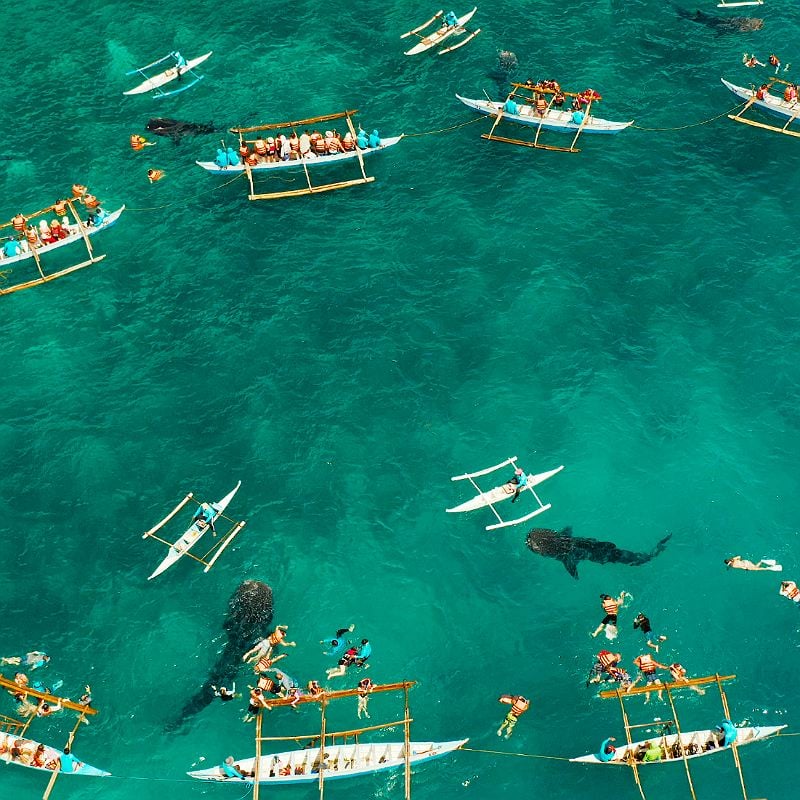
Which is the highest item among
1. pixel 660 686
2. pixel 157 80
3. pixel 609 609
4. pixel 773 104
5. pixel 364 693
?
pixel 157 80

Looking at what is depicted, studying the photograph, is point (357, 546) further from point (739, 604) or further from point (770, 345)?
point (770, 345)

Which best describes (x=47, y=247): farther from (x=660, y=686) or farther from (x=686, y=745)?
(x=686, y=745)

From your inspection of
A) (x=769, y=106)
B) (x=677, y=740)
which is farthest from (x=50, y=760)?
(x=769, y=106)

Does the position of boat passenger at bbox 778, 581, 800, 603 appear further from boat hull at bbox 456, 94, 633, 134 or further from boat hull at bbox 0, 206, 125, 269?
boat hull at bbox 0, 206, 125, 269

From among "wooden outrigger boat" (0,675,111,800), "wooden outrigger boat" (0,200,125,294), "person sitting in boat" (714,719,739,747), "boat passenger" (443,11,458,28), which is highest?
"boat passenger" (443,11,458,28)

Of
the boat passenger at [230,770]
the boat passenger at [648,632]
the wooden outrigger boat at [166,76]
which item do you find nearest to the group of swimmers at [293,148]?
the wooden outrigger boat at [166,76]

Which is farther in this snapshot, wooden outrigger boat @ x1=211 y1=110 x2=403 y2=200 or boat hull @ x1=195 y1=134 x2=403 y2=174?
boat hull @ x1=195 y1=134 x2=403 y2=174

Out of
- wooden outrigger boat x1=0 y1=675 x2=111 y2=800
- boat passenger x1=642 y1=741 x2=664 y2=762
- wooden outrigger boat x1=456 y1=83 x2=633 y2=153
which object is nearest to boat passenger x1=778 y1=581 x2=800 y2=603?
boat passenger x1=642 y1=741 x2=664 y2=762

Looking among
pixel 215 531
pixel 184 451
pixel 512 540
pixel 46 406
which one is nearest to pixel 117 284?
pixel 46 406
